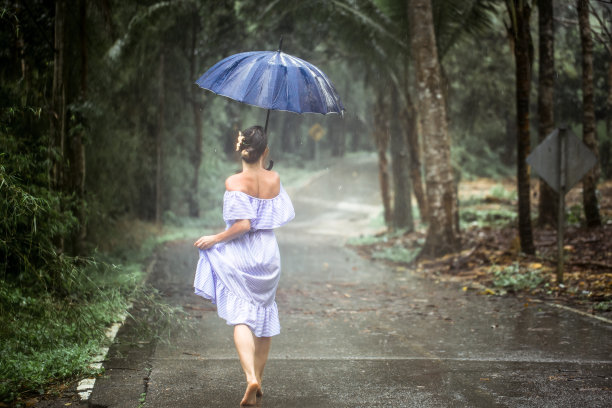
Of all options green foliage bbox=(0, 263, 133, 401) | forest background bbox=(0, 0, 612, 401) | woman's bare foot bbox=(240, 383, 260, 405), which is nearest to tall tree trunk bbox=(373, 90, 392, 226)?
forest background bbox=(0, 0, 612, 401)

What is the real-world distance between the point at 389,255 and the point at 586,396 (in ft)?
38.0

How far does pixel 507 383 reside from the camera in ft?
18.1

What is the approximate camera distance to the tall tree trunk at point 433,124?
14.6 meters

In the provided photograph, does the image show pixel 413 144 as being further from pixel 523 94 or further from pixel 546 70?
pixel 523 94

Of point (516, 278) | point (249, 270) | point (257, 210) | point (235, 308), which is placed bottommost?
point (516, 278)

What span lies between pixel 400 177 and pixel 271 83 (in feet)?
54.7

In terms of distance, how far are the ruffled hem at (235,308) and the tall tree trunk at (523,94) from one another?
875 cm

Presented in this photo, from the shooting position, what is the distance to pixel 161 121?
24.3 m

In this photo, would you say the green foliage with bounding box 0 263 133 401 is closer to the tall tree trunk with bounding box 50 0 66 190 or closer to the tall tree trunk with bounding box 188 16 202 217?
the tall tree trunk with bounding box 50 0 66 190

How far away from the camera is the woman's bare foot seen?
15.5 ft

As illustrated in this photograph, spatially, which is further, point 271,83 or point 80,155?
point 80,155

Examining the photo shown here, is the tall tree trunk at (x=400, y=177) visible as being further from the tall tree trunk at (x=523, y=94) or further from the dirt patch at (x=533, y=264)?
the tall tree trunk at (x=523, y=94)

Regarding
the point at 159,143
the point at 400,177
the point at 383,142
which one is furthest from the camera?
the point at 159,143

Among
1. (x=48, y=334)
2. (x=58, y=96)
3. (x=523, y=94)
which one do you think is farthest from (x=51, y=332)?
(x=523, y=94)
